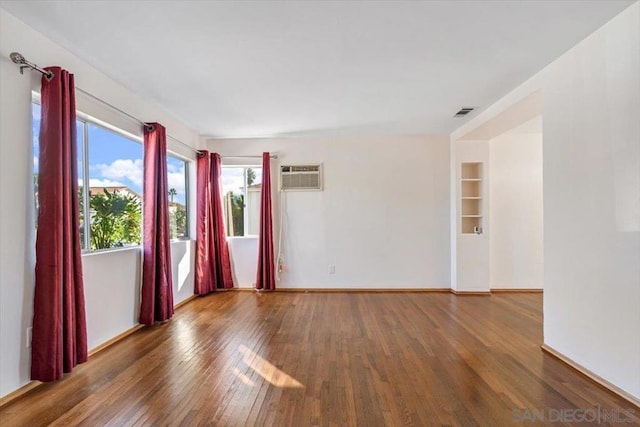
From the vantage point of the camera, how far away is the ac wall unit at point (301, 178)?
16.6ft

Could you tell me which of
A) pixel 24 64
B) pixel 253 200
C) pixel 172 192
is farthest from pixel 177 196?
pixel 24 64

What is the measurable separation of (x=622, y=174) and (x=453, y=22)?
5.03 ft

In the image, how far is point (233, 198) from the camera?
525 cm

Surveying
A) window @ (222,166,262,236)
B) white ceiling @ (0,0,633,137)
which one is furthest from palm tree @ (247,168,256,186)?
white ceiling @ (0,0,633,137)

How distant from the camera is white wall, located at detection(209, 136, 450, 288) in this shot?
16.3ft

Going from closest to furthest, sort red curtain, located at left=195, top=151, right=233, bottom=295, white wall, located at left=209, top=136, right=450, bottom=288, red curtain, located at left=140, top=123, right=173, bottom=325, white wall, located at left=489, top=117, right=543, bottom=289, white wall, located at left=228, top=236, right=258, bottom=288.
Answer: red curtain, located at left=140, top=123, right=173, bottom=325 < red curtain, located at left=195, top=151, right=233, bottom=295 < white wall, located at left=489, top=117, right=543, bottom=289 < white wall, located at left=209, top=136, right=450, bottom=288 < white wall, located at left=228, top=236, right=258, bottom=288

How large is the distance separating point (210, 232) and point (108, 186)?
73.3 inches

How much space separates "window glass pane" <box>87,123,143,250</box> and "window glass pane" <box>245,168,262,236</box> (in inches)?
76.1

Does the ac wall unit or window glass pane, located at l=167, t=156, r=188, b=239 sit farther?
the ac wall unit

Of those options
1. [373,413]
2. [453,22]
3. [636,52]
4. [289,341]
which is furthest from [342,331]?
[636,52]

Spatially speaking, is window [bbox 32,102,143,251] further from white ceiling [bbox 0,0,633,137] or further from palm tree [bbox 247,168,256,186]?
palm tree [bbox 247,168,256,186]

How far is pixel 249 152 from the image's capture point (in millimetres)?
5141

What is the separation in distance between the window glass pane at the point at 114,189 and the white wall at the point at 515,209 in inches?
198

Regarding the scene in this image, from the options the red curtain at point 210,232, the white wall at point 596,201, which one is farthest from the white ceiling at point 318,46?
the red curtain at point 210,232
